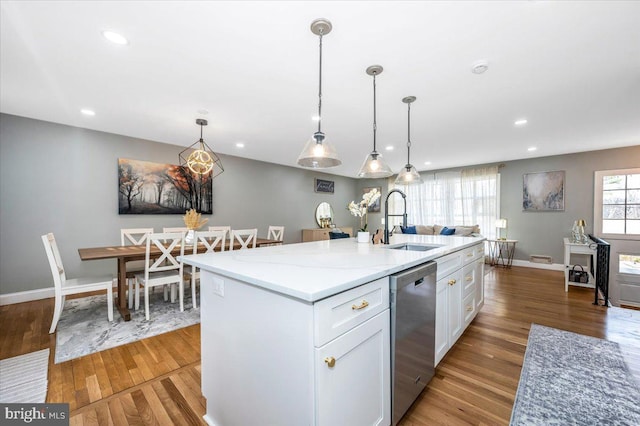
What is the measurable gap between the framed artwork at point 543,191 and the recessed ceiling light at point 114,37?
7288mm

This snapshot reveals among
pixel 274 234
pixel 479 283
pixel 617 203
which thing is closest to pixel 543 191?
pixel 617 203

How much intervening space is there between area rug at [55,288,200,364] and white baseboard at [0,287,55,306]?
16.0 inches

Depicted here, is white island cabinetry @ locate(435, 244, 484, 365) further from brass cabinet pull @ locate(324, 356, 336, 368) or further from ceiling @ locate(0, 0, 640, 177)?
ceiling @ locate(0, 0, 640, 177)

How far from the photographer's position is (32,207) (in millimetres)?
3482

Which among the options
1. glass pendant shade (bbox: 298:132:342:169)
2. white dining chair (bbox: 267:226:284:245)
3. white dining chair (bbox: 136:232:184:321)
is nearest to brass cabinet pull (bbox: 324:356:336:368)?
glass pendant shade (bbox: 298:132:342:169)

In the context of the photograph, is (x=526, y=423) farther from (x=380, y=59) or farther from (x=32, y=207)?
(x=32, y=207)

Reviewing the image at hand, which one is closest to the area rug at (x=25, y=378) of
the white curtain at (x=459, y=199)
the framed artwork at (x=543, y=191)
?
the white curtain at (x=459, y=199)

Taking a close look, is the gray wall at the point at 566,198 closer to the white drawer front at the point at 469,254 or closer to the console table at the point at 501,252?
the console table at the point at 501,252

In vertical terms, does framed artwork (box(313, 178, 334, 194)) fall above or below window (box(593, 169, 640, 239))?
above

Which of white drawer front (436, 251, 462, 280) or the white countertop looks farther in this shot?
white drawer front (436, 251, 462, 280)

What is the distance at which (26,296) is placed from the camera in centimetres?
346

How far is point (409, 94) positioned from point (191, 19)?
81.3 inches

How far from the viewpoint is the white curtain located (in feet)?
20.7

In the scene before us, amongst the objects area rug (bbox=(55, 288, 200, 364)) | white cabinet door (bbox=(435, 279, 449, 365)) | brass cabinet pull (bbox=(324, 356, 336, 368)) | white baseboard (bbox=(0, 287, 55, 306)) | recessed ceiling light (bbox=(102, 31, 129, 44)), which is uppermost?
recessed ceiling light (bbox=(102, 31, 129, 44))
